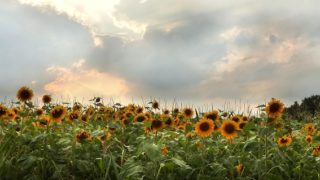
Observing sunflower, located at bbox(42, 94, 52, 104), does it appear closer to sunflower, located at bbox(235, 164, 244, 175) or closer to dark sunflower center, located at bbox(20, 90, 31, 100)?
dark sunflower center, located at bbox(20, 90, 31, 100)

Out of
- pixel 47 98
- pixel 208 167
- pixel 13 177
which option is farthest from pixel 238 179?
pixel 47 98

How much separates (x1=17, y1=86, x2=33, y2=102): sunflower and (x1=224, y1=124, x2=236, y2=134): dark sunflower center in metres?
3.05

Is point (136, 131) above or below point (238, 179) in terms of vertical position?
above

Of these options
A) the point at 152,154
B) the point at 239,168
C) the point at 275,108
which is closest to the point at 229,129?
the point at 239,168

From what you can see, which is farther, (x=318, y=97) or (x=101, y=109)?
(x=318, y=97)


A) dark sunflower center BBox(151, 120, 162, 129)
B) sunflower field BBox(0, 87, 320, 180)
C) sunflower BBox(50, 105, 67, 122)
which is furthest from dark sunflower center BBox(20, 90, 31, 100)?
dark sunflower center BBox(151, 120, 162, 129)

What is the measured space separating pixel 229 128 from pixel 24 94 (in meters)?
3.16

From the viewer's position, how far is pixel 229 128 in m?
6.95

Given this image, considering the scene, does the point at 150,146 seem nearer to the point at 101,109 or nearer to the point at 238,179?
the point at 238,179

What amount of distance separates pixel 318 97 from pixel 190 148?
1890cm

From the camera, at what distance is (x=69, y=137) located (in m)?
7.07

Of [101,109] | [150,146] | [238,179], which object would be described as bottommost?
[238,179]

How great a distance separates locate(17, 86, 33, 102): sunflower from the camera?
26.8 ft

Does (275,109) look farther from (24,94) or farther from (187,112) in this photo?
(24,94)
